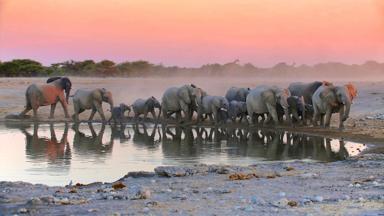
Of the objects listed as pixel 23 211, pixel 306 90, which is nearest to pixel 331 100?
pixel 306 90

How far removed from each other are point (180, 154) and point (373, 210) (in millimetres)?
9598

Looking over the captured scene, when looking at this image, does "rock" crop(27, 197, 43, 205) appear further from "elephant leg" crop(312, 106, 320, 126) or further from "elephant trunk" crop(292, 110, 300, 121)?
"elephant trunk" crop(292, 110, 300, 121)

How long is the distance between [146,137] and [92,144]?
2.71 metres

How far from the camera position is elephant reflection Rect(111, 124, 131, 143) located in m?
23.6

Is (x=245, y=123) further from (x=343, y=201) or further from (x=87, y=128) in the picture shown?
(x=343, y=201)

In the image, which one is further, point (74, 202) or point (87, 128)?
point (87, 128)

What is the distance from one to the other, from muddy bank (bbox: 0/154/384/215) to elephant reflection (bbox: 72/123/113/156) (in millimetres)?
5559

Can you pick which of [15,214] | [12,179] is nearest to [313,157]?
[12,179]

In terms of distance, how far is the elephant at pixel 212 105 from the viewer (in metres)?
28.8

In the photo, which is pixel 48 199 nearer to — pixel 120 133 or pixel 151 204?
pixel 151 204

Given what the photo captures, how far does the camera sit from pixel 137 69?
8556cm

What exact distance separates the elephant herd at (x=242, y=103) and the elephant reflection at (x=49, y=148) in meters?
5.68

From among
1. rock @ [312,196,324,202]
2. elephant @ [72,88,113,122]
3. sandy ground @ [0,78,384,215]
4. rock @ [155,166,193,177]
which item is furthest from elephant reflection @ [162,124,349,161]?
rock @ [312,196,324,202]

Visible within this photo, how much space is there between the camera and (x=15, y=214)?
32.9 ft
